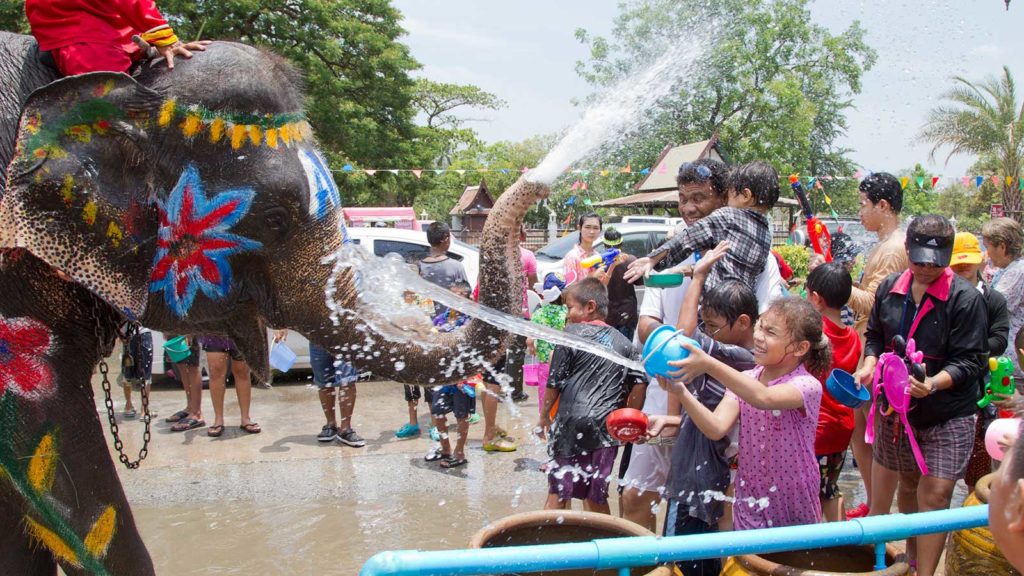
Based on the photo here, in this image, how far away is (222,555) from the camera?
165 inches

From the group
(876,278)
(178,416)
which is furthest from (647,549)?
(178,416)

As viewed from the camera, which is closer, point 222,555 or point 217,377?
point 222,555

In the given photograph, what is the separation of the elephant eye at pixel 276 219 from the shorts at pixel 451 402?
10.8 ft

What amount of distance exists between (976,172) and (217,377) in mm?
33568

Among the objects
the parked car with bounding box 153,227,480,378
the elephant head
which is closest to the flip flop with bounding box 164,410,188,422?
the parked car with bounding box 153,227,480,378

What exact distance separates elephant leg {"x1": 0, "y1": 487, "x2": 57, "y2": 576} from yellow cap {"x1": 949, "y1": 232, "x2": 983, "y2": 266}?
177 inches

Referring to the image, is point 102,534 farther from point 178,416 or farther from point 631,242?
point 631,242

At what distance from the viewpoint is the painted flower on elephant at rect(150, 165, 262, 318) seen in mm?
2285

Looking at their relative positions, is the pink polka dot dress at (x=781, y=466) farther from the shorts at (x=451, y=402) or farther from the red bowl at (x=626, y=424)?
the shorts at (x=451, y=402)

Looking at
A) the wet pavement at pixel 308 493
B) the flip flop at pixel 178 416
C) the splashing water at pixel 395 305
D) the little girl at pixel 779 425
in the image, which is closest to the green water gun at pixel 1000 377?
the little girl at pixel 779 425

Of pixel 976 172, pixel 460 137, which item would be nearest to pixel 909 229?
pixel 460 137

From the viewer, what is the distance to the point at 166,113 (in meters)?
2.27

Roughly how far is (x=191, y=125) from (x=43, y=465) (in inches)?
39.8

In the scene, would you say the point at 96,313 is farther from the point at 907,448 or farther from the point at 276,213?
the point at 907,448
